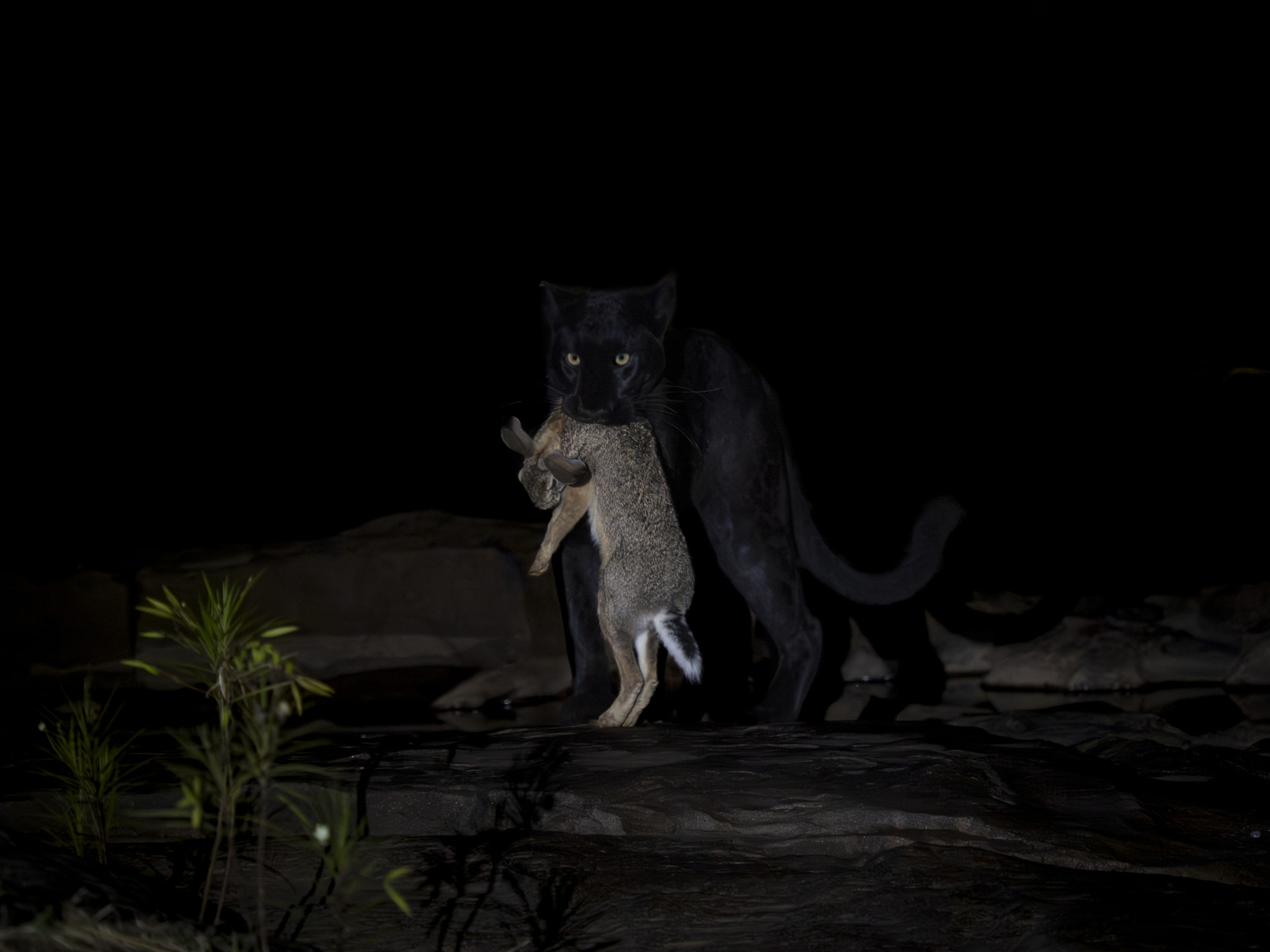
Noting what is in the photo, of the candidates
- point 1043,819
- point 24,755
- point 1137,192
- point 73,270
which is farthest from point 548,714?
point 1137,192

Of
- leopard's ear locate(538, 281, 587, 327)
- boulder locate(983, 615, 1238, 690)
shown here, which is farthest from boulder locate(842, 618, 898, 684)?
leopard's ear locate(538, 281, 587, 327)

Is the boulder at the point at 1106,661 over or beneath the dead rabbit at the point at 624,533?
beneath

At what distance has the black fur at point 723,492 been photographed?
322 centimetres

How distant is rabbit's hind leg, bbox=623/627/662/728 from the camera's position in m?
2.98

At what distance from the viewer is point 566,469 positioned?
9.52ft

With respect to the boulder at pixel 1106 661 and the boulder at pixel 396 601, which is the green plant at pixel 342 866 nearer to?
the boulder at pixel 396 601

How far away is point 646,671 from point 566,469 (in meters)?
0.60

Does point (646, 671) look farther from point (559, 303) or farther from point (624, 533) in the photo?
point (559, 303)

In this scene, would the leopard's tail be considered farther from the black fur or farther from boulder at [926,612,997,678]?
boulder at [926,612,997,678]

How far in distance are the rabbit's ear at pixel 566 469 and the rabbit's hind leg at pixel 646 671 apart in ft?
1.46

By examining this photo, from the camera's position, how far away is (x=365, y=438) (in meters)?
5.84

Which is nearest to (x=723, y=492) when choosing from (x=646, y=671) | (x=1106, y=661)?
(x=646, y=671)

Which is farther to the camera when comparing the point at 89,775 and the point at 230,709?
the point at 89,775

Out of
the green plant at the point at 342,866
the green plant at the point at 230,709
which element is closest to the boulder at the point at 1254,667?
the green plant at the point at 342,866
